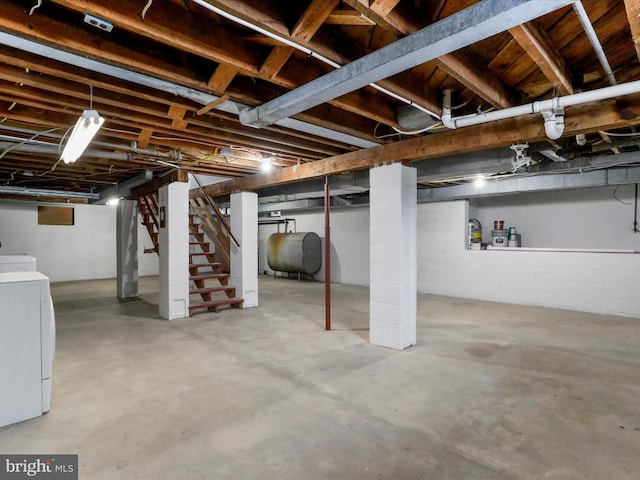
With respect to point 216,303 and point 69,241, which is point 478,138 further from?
point 69,241

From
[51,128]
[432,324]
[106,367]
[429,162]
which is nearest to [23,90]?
[51,128]

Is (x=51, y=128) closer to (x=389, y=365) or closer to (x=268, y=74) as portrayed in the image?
(x=268, y=74)

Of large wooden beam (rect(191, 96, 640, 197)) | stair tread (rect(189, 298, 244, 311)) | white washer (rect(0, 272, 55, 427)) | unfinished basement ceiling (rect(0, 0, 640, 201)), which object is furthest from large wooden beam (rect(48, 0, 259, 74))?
stair tread (rect(189, 298, 244, 311))

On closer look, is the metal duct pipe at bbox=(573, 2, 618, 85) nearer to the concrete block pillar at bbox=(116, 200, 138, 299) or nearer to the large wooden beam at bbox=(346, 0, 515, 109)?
the large wooden beam at bbox=(346, 0, 515, 109)

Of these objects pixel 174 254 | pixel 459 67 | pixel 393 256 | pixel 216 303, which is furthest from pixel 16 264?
pixel 459 67

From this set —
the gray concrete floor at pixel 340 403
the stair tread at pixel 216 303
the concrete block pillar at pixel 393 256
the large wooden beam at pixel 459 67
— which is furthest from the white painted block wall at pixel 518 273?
the large wooden beam at pixel 459 67

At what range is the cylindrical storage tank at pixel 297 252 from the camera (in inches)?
342

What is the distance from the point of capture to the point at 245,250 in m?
5.80

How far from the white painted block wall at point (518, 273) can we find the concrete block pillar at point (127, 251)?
570cm

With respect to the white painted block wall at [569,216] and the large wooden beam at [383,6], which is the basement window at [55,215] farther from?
the large wooden beam at [383,6]

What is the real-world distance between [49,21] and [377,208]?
3016 mm

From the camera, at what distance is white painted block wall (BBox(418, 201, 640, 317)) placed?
523 centimetres

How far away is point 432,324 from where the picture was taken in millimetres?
4750

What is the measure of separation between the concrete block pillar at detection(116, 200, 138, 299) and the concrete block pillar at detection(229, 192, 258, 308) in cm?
233
